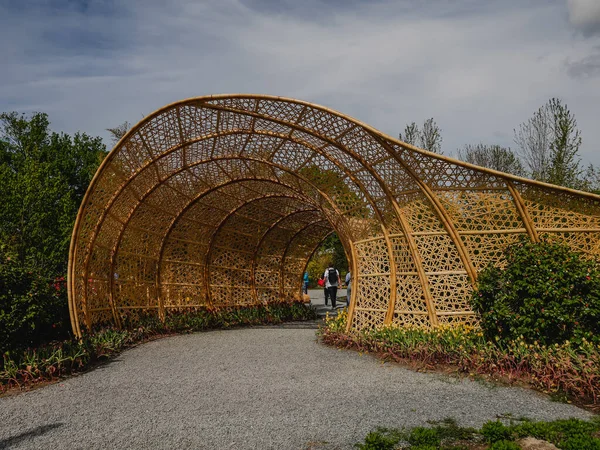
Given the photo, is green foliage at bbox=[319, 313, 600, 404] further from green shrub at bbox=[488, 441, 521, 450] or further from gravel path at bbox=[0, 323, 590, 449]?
green shrub at bbox=[488, 441, 521, 450]

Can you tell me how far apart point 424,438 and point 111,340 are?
697 cm

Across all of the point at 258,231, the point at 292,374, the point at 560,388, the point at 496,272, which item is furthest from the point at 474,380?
the point at 258,231

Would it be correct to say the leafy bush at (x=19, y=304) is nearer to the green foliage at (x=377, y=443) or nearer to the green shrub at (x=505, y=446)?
the green foliage at (x=377, y=443)

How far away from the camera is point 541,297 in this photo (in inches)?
246

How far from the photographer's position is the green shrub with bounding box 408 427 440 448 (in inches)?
155

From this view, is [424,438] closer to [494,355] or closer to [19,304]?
[494,355]

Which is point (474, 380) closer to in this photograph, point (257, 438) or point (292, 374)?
point (292, 374)

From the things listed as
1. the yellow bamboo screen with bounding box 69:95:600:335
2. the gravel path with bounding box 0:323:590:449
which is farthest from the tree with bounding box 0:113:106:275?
the gravel path with bounding box 0:323:590:449

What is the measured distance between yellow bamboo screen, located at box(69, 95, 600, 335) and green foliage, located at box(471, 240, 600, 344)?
72 centimetres

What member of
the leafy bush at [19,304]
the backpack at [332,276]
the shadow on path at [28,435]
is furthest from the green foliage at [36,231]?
the backpack at [332,276]

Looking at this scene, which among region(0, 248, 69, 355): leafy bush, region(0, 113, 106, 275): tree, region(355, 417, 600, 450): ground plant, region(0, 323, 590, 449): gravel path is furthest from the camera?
region(0, 113, 106, 275): tree

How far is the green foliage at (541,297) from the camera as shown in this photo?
6.02 m

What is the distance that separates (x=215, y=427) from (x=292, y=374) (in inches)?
94.5

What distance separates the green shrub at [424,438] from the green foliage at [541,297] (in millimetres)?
2820
